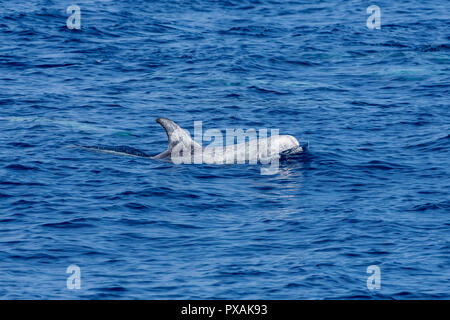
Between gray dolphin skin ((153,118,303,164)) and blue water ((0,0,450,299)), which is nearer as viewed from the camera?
blue water ((0,0,450,299))

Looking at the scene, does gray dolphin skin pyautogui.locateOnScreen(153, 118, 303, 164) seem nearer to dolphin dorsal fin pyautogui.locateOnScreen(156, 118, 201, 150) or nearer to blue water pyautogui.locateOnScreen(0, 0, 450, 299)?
dolphin dorsal fin pyautogui.locateOnScreen(156, 118, 201, 150)

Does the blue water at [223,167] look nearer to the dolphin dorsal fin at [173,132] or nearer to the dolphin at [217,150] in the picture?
the dolphin at [217,150]

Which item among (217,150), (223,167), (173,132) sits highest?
(173,132)

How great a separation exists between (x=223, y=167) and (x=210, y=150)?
0.97 m

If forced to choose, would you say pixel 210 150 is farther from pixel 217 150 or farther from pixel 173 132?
pixel 173 132

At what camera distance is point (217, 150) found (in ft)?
82.2

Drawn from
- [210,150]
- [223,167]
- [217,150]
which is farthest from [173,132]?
[223,167]

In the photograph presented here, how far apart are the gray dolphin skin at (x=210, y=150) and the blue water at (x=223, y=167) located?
1.60 feet

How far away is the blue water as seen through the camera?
661 inches

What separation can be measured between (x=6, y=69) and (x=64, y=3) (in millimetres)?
12483

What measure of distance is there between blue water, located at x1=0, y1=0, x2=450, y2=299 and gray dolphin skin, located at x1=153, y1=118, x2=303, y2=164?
0.49 metres

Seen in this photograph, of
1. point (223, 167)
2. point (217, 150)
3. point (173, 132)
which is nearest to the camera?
point (223, 167)

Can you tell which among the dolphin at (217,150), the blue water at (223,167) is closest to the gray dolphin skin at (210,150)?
the dolphin at (217,150)

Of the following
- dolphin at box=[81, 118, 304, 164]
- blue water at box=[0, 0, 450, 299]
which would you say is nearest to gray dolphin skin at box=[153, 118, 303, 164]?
dolphin at box=[81, 118, 304, 164]
